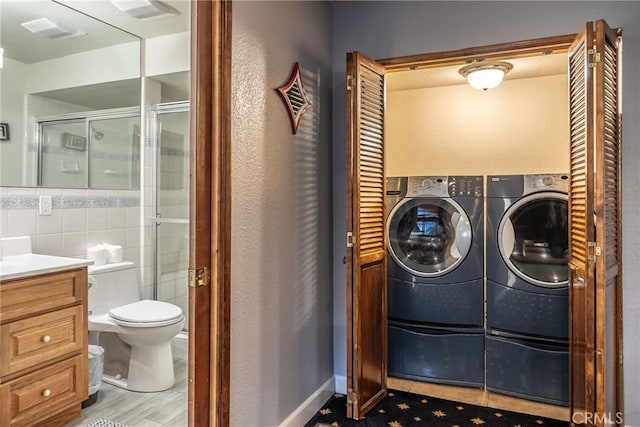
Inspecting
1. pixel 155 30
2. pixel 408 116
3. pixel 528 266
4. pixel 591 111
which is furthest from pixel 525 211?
pixel 155 30

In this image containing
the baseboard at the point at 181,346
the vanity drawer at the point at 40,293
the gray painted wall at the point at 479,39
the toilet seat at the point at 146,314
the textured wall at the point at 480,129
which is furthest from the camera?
Answer: the textured wall at the point at 480,129

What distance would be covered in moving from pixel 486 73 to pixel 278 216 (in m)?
1.87

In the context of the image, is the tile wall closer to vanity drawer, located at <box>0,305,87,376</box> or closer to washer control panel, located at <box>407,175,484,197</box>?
vanity drawer, located at <box>0,305,87,376</box>

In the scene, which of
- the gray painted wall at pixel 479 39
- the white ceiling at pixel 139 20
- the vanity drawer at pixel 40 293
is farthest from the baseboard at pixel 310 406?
the white ceiling at pixel 139 20

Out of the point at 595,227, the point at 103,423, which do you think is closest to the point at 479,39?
the point at 595,227

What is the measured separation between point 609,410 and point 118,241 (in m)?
2.27

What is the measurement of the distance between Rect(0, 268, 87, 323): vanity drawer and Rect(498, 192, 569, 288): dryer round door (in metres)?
2.41

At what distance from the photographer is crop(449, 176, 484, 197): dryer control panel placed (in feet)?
9.38

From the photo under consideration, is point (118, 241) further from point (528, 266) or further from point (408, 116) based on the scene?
point (408, 116)

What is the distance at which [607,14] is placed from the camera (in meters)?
2.18

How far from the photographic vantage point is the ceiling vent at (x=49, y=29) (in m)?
1.21

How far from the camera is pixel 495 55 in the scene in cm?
237

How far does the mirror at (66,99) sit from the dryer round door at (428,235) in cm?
197

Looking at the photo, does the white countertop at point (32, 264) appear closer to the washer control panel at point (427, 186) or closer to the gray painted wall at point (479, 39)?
the gray painted wall at point (479, 39)
